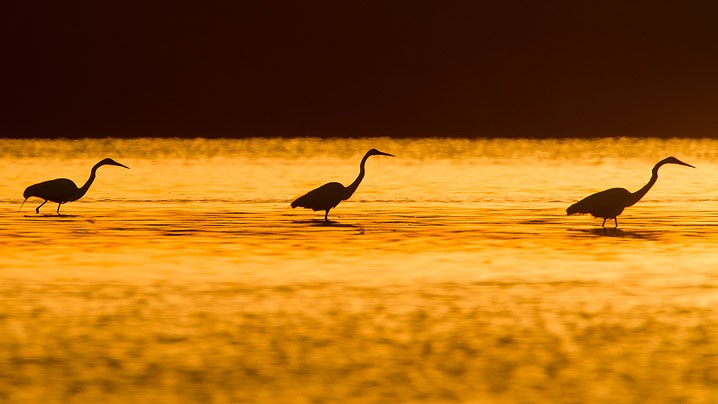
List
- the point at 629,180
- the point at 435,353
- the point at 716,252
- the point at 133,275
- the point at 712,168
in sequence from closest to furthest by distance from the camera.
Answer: the point at 435,353 < the point at 133,275 < the point at 716,252 < the point at 629,180 < the point at 712,168

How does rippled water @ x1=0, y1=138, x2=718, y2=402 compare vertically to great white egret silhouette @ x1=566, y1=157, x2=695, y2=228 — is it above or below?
below

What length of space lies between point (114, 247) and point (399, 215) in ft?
26.5

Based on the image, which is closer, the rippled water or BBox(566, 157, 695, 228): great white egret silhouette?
the rippled water

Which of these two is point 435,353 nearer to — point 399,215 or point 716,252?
point 716,252

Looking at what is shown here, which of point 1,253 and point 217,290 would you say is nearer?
point 217,290

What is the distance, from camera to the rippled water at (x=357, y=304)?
9.91 meters

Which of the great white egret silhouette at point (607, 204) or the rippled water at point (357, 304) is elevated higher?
the great white egret silhouette at point (607, 204)

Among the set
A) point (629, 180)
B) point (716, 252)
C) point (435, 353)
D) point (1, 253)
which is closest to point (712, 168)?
point (629, 180)

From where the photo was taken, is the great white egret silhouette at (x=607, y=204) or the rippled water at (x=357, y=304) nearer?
the rippled water at (x=357, y=304)

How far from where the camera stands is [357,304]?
13492mm

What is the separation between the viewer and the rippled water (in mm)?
9914

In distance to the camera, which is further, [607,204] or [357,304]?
[607,204]

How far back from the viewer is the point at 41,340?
11477mm

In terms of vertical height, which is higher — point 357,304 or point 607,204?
point 607,204
